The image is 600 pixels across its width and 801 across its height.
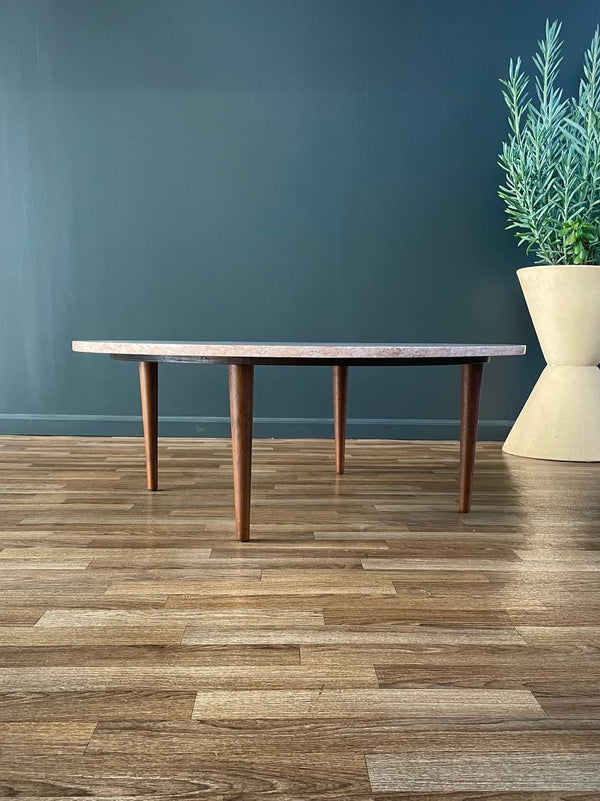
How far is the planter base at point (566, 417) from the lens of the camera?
217cm

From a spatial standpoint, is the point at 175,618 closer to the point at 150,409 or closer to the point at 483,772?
the point at 483,772

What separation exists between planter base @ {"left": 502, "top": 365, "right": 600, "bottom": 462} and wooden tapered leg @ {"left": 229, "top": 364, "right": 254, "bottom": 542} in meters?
1.30

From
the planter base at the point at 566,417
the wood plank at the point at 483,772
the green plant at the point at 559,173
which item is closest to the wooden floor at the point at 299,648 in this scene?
the wood plank at the point at 483,772

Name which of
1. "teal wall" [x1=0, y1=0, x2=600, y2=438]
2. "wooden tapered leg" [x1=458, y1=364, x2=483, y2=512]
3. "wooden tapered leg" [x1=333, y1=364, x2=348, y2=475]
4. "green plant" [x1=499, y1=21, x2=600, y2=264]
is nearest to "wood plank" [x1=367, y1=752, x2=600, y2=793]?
"wooden tapered leg" [x1=458, y1=364, x2=483, y2=512]

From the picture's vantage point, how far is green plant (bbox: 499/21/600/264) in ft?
6.88

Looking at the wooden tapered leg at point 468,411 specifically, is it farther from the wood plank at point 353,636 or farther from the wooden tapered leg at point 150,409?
the wooden tapered leg at point 150,409

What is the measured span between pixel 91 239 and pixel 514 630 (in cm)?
216

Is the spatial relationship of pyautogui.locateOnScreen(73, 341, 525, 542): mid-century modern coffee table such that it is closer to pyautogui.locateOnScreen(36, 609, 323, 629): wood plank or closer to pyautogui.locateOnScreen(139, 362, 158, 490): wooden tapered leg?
pyautogui.locateOnScreen(139, 362, 158, 490): wooden tapered leg

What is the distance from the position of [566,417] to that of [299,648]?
1.61 meters

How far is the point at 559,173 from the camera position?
7.16 feet

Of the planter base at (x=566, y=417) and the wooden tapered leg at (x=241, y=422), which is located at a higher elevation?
the wooden tapered leg at (x=241, y=422)

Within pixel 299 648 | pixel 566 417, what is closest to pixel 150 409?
pixel 299 648

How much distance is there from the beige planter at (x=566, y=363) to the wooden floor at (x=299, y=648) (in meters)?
0.59

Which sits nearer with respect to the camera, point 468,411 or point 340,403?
point 468,411
